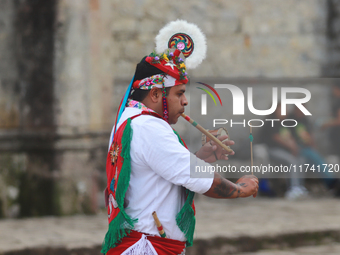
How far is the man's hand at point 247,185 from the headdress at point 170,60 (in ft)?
1.48

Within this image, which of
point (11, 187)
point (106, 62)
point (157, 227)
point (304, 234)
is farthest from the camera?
point (106, 62)

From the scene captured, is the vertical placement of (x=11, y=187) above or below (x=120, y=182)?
below

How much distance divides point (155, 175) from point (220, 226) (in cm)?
359

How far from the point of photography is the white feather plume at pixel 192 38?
7.89ft

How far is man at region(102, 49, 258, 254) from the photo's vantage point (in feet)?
6.91

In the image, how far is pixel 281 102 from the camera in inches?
102

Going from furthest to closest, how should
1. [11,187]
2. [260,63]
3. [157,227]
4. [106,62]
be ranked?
[260,63] < [106,62] < [11,187] < [157,227]

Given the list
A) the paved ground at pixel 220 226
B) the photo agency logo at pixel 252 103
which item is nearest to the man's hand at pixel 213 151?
the photo agency logo at pixel 252 103

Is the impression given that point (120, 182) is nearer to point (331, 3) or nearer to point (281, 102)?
point (281, 102)

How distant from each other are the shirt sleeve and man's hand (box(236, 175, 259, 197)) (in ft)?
0.56

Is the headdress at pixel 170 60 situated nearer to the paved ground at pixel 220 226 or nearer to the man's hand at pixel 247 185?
the man's hand at pixel 247 185

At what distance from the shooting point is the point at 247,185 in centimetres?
222

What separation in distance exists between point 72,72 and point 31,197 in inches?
64.1

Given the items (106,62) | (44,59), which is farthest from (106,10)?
(44,59)
